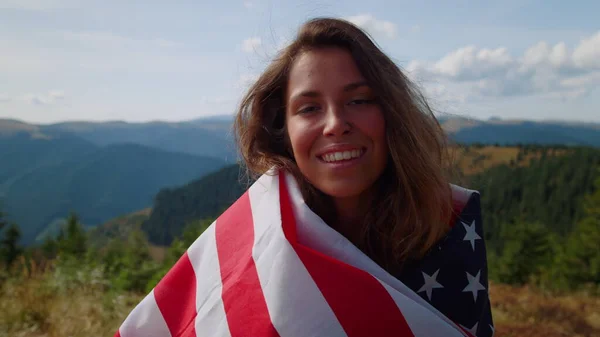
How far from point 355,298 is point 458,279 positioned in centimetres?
57

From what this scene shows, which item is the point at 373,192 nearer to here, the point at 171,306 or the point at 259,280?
the point at 259,280

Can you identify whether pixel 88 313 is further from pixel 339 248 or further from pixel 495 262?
pixel 495 262

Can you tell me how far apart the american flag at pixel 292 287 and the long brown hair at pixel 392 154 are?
117 mm

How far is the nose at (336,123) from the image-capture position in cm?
179

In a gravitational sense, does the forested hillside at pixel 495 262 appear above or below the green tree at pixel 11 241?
above

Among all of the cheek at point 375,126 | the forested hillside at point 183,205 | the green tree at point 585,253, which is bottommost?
the forested hillside at point 183,205

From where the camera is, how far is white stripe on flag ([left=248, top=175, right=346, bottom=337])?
5.02 feet

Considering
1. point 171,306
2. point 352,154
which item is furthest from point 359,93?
point 171,306

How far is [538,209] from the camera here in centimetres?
7431

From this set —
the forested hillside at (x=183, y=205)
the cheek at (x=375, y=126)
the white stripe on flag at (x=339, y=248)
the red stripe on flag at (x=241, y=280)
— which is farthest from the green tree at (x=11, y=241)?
the forested hillside at (x=183, y=205)

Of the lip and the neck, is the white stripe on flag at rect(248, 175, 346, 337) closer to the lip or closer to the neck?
the lip

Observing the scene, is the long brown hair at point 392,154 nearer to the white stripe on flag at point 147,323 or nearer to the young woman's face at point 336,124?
the young woman's face at point 336,124

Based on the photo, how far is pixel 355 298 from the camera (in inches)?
62.1

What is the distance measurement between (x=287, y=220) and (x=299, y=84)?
0.59 meters
